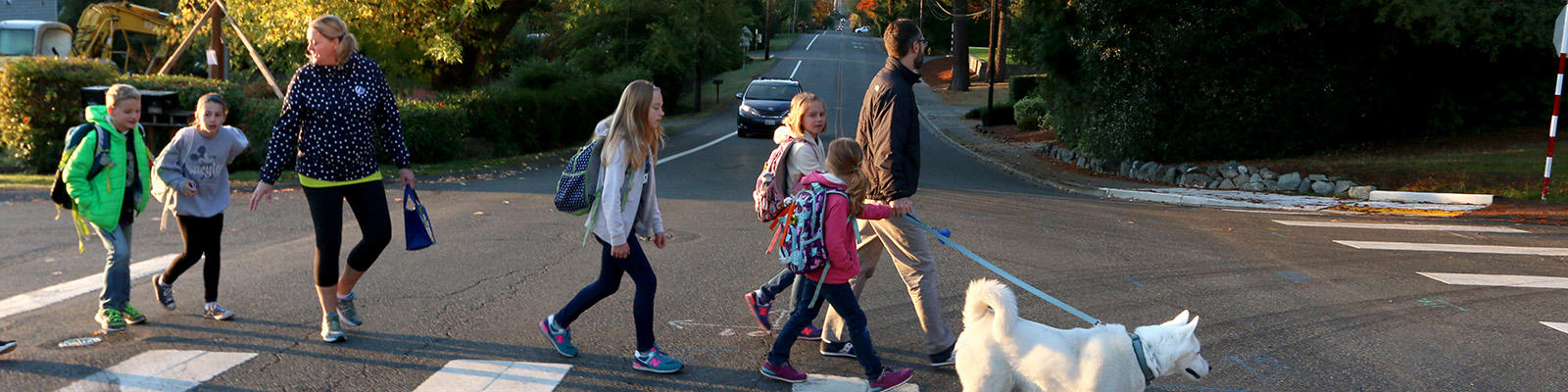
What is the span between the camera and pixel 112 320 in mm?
5625

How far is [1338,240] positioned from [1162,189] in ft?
17.0

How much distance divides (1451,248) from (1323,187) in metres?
4.94

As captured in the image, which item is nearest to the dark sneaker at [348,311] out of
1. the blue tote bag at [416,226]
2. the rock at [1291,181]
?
the blue tote bag at [416,226]

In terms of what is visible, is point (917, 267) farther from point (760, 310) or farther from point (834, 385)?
point (760, 310)

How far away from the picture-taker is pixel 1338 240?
397 inches

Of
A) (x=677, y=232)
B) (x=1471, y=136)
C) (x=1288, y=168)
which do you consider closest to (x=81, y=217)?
(x=677, y=232)

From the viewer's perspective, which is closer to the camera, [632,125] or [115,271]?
[632,125]

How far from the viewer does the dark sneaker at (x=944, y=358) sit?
5371 millimetres

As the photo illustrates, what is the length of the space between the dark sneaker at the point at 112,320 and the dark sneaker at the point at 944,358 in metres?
4.27

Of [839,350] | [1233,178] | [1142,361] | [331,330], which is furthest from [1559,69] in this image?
[331,330]

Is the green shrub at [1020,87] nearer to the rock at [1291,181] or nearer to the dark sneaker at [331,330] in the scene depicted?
the rock at [1291,181]

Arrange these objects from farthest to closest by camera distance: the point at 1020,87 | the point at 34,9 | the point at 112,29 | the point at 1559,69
A: the point at 34,9 → the point at 1020,87 → the point at 112,29 → the point at 1559,69

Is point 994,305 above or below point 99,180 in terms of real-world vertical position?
below

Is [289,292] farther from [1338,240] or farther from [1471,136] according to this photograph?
[1471,136]
